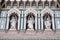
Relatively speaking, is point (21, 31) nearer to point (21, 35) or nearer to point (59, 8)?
point (21, 35)

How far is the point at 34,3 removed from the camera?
1402cm

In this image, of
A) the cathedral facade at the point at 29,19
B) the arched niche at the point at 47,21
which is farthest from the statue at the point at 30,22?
the arched niche at the point at 47,21

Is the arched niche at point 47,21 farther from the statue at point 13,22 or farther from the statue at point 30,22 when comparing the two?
the statue at point 13,22

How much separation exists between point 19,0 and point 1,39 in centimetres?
258

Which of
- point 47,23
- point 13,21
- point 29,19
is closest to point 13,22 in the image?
point 13,21

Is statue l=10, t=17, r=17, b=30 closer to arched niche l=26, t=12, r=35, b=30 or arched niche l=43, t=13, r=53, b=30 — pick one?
arched niche l=26, t=12, r=35, b=30

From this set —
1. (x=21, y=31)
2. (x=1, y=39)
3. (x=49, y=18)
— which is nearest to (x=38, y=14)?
(x=49, y=18)

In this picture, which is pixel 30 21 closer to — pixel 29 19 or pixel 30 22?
pixel 30 22

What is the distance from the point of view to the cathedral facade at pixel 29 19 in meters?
12.5

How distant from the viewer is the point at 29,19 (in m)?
13.3

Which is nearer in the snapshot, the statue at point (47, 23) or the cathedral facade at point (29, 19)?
the cathedral facade at point (29, 19)

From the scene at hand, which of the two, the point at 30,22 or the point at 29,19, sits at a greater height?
the point at 29,19

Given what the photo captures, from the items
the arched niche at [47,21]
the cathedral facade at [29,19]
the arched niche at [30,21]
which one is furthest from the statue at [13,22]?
the arched niche at [47,21]

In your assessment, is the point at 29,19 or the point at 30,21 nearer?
the point at 30,21
